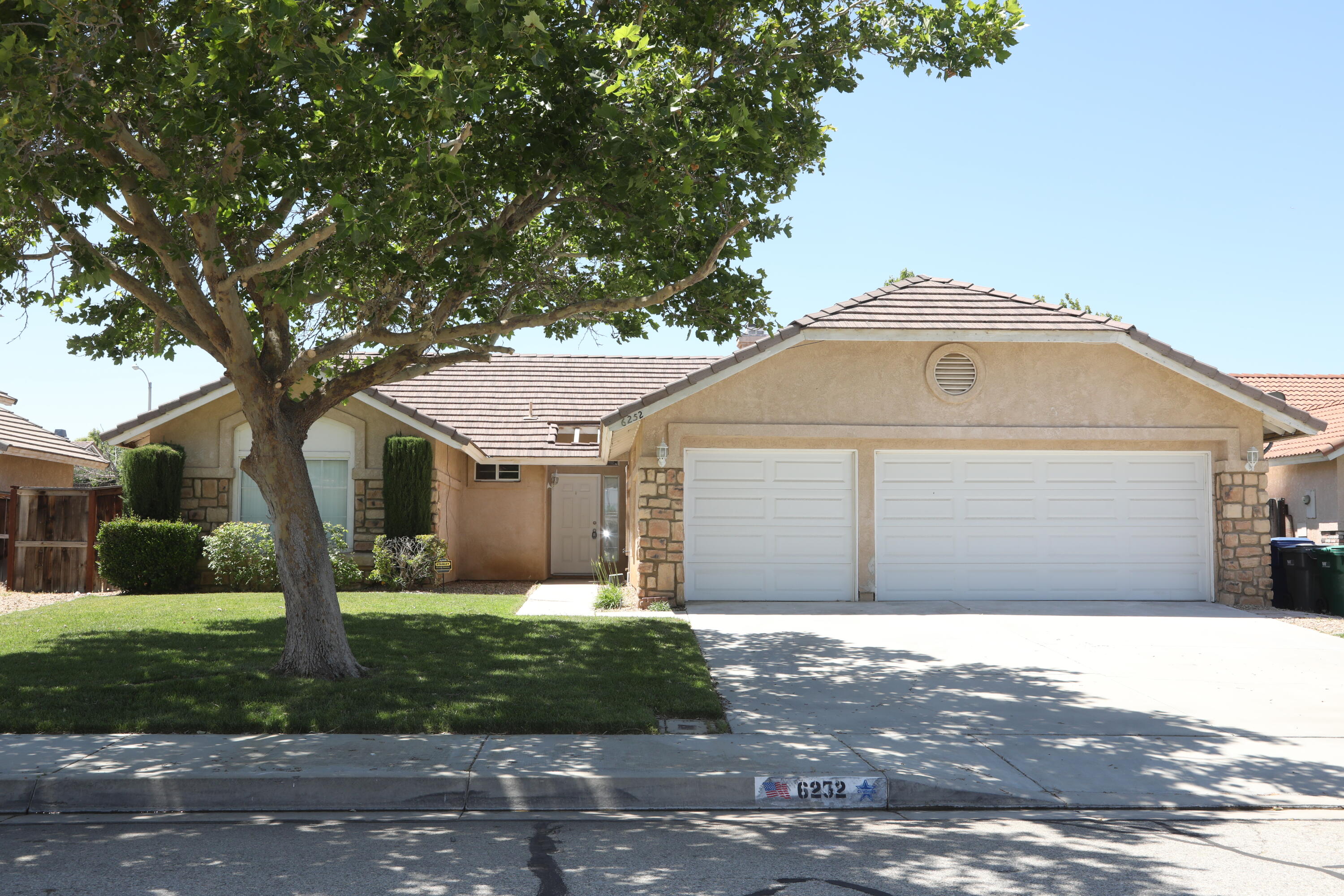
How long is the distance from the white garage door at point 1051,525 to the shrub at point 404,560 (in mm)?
7784

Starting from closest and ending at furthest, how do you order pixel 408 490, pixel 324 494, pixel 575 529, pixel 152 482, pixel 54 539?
pixel 152 482
pixel 54 539
pixel 408 490
pixel 324 494
pixel 575 529

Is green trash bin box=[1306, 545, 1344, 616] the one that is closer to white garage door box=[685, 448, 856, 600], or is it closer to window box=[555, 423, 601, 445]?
white garage door box=[685, 448, 856, 600]

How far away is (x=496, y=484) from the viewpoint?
20.9 m

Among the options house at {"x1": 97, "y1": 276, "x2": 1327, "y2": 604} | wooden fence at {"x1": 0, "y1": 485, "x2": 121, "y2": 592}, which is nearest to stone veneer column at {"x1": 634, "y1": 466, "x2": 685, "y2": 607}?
house at {"x1": 97, "y1": 276, "x2": 1327, "y2": 604}

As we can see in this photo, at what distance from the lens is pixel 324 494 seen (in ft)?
61.8

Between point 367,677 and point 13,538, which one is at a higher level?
Result: point 13,538

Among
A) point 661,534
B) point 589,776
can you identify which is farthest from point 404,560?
point 589,776

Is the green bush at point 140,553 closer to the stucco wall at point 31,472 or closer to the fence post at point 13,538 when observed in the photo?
the fence post at point 13,538

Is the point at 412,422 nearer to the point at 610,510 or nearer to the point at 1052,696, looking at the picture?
the point at 610,510

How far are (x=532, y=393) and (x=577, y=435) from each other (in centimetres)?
472

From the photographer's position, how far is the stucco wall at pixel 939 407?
49.3ft

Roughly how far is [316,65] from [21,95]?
6.41 feet

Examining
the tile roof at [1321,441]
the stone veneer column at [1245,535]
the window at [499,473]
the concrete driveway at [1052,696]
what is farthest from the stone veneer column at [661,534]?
the tile roof at [1321,441]

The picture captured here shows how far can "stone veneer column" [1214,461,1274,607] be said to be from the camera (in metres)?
15.1
